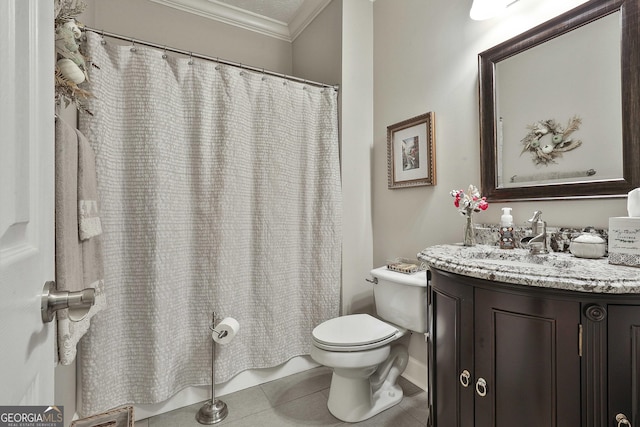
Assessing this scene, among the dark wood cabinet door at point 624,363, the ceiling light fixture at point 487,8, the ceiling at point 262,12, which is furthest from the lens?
the ceiling at point 262,12

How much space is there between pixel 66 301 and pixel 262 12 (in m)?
2.77

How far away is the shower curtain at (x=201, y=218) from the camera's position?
5.02 ft

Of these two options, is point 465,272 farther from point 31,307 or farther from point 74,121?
point 74,121

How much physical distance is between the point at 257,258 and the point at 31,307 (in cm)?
151

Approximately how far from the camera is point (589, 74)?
1.17 meters

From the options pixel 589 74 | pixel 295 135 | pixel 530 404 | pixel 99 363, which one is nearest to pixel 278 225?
pixel 295 135

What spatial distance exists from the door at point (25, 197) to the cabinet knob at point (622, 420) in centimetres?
120

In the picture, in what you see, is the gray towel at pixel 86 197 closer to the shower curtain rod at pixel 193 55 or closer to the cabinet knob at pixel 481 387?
the shower curtain rod at pixel 193 55

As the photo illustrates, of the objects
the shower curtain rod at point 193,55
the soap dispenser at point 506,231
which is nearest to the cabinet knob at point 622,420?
the soap dispenser at point 506,231

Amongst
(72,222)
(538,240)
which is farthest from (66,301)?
(538,240)

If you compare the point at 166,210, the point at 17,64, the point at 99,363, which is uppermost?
the point at 17,64

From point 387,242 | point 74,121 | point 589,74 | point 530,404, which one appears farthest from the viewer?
point 387,242

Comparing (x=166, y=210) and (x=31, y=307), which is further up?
(x=166, y=210)

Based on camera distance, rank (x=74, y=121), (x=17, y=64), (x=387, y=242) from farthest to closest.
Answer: (x=387, y=242), (x=74, y=121), (x=17, y=64)
